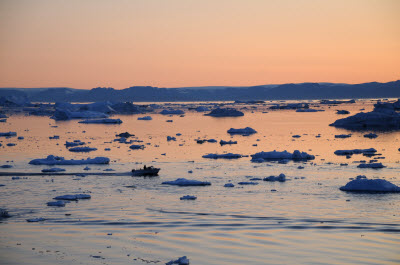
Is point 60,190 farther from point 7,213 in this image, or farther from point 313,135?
point 313,135

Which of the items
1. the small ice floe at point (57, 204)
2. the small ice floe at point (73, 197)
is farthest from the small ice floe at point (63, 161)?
the small ice floe at point (57, 204)

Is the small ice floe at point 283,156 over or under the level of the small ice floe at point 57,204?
over

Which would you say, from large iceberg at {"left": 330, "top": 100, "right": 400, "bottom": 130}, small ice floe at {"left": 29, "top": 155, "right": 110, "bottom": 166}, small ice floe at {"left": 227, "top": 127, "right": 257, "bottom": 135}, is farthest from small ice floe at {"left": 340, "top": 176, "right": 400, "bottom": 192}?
large iceberg at {"left": 330, "top": 100, "right": 400, "bottom": 130}

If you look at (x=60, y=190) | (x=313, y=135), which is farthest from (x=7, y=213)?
(x=313, y=135)

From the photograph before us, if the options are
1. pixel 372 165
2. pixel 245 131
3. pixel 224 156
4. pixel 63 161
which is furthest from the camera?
pixel 245 131

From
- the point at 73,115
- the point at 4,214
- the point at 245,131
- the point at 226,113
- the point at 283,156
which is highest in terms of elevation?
the point at 226,113

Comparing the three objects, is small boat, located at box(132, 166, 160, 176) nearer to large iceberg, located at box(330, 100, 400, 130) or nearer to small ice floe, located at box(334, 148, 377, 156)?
small ice floe, located at box(334, 148, 377, 156)

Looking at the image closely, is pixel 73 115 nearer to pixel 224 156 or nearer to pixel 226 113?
pixel 226 113

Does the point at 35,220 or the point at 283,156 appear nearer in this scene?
the point at 35,220

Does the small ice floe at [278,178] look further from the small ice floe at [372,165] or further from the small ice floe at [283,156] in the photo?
the small ice floe at [283,156]

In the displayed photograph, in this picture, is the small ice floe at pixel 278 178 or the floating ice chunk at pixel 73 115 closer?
the small ice floe at pixel 278 178

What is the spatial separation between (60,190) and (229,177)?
7958mm

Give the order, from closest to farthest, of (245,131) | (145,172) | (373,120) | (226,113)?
(145,172)
(245,131)
(373,120)
(226,113)

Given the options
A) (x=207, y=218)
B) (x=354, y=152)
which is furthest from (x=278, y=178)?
(x=354, y=152)
